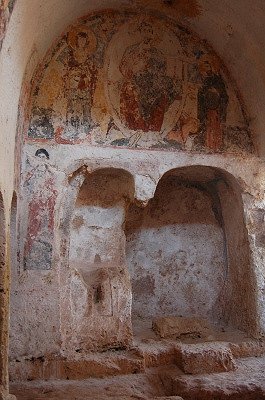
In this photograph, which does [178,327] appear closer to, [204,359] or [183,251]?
[204,359]

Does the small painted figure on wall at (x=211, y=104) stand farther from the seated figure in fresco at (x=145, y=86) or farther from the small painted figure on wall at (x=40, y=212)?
the small painted figure on wall at (x=40, y=212)

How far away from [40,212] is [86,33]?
226cm

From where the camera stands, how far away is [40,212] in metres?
4.66

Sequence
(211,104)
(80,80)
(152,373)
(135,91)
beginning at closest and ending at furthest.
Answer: (152,373)
(80,80)
(135,91)
(211,104)

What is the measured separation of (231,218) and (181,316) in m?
1.57

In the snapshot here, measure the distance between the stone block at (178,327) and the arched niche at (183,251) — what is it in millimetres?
590

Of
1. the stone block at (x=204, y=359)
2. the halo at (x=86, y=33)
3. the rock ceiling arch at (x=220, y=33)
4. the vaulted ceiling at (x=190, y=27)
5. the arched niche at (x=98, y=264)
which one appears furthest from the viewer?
the halo at (x=86, y=33)

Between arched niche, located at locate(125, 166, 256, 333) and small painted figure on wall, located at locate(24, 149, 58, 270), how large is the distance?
1.58 m

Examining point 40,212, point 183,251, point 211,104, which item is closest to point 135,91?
point 211,104

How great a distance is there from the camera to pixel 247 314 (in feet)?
17.7

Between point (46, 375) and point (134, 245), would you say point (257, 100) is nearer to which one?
point (134, 245)

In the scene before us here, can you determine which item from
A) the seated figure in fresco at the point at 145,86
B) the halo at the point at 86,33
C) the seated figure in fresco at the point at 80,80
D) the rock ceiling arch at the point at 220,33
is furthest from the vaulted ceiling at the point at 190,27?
the seated figure in fresco at the point at 145,86

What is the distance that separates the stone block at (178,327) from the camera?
528 cm

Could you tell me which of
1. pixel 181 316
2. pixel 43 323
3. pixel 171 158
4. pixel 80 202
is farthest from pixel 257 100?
pixel 43 323
